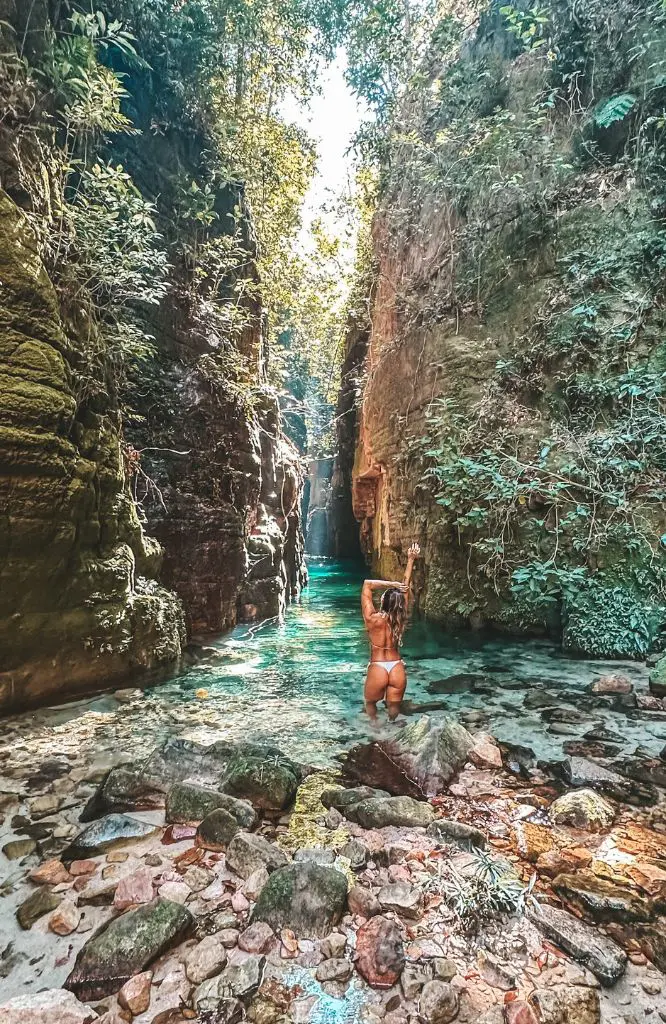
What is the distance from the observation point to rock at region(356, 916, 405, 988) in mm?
1790

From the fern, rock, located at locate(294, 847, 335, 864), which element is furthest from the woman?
the fern

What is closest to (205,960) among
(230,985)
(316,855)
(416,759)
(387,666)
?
(230,985)

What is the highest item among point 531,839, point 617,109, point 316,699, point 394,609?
point 617,109

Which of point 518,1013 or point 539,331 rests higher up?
Answer: point 539,331

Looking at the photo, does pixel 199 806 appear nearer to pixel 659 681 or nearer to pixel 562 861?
pixel 562 861

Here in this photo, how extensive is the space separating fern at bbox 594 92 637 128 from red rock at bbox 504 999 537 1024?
11.2 meters

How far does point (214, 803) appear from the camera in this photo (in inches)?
113

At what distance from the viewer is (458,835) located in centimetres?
263

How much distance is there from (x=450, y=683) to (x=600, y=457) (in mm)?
4248

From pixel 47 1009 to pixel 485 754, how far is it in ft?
10.1

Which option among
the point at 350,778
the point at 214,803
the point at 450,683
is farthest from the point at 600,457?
the point at 214,803

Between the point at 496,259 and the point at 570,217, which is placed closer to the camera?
the point at 570,217

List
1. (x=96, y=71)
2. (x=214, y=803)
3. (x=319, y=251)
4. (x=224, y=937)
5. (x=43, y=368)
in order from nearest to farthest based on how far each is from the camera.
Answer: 1. (x=224, y=937)
2. (x=214, y=803)
3. (x=43, y=368)
4. (x=96, y=71)
5. (x=319, y=251)

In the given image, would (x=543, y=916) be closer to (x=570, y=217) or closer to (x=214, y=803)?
(x=214, y=803)
